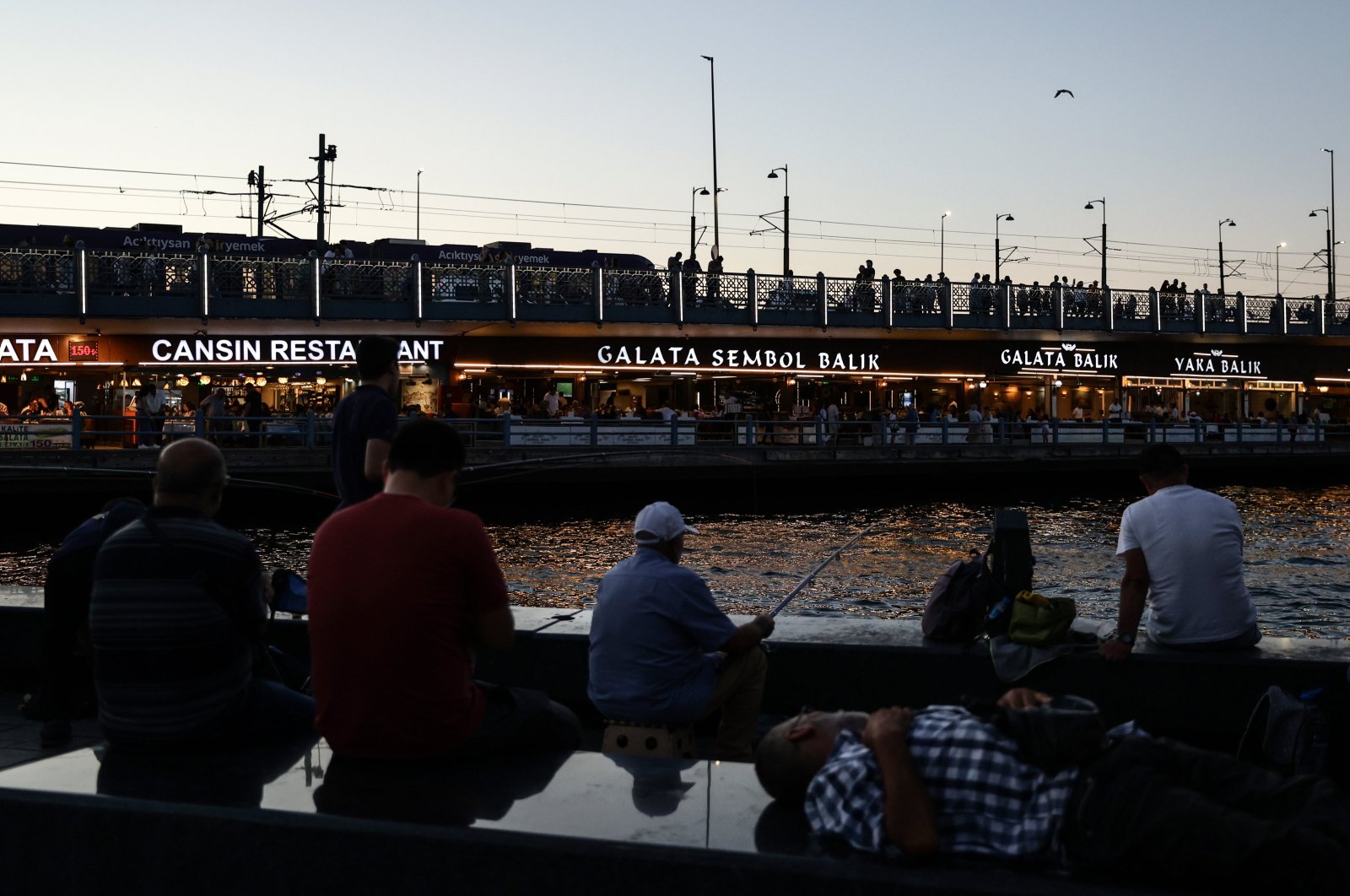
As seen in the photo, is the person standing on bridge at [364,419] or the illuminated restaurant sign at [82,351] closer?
the person standing on bridge at [364,419]

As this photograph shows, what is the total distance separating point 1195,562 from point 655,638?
7.26ft

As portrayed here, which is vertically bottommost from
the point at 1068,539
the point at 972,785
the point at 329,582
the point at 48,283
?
the point at 1068,539

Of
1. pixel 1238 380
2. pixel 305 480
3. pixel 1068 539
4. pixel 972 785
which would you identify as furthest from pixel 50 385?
pixel 1238 380

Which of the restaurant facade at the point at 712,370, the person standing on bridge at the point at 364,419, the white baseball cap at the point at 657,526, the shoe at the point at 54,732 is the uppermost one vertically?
the restaurant facade at the point at 712,370

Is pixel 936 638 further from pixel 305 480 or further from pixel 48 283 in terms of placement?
pixel 48 283

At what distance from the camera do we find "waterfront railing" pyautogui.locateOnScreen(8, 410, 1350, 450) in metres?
25.7

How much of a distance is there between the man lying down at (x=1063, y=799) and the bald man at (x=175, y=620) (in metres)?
1.66

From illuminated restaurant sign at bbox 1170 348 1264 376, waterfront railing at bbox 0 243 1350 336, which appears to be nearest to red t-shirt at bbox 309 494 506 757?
waterfront railing at bbox 0 243 1350 336

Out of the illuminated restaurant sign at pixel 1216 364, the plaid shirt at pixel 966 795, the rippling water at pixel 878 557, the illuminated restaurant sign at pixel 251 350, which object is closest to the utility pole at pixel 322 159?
the illuminated restaurant sign at pixel 251 350

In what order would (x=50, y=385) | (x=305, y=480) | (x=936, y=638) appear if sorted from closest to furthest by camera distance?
(x=936, y=638), (x=305, y=480), (x=50, y=385)

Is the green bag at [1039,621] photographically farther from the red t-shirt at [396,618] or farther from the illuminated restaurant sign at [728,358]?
the illuminated restaurant sign at [728,358]

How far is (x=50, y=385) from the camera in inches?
1345

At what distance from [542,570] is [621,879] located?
49.7 ft

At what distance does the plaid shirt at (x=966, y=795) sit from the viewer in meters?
2.66
